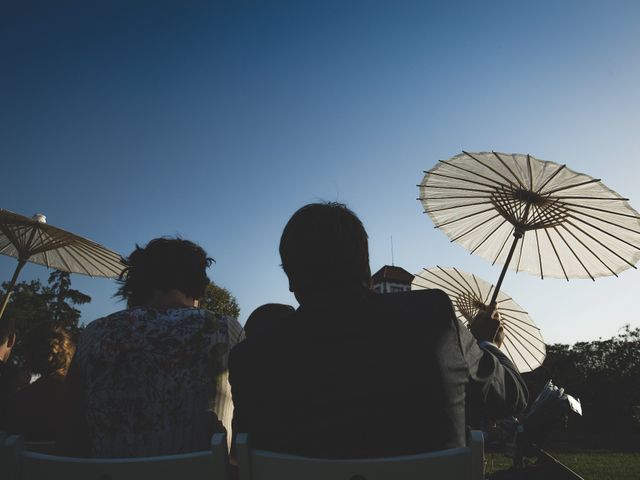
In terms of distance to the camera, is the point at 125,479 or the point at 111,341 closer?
the point at 125,479

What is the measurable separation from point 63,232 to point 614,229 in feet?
21.4

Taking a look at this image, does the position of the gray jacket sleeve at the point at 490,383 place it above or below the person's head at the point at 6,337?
below

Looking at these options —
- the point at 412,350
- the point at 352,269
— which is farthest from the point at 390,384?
the point at 352,269

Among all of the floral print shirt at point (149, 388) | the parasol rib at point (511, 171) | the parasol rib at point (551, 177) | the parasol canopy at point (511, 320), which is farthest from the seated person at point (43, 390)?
the parasol rib at point (551, 177)

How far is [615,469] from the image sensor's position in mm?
10773

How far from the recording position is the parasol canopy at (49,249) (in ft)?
19.4

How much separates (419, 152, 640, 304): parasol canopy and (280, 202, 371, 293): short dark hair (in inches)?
114

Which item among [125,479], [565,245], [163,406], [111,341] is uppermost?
[565,245]

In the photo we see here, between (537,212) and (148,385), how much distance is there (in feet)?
13.4

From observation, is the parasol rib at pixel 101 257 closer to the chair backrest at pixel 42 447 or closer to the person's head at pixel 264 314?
the person's head at pixel 264 314

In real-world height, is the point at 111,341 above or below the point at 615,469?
above

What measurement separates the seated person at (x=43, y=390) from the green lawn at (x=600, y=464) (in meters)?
7.57

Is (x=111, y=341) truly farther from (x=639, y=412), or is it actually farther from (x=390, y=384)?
(x=639, y=412)

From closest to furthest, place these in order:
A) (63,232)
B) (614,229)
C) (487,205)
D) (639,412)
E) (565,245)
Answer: (614,229)
(565,245)
(487,205)
(63,232)
(639,412)
